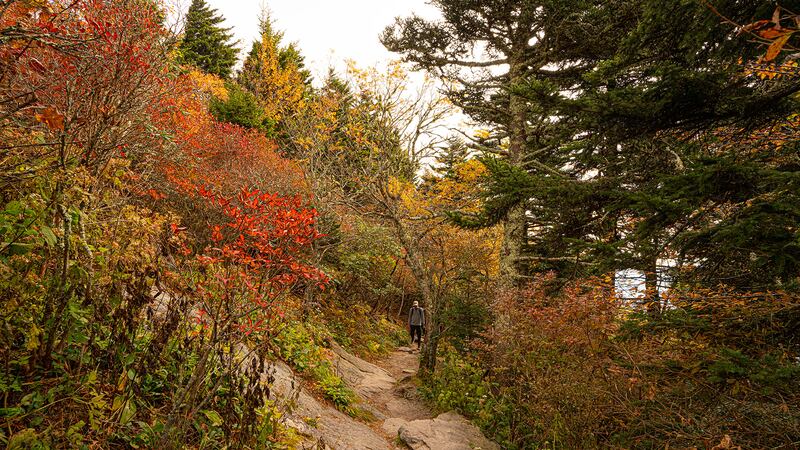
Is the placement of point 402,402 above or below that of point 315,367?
below

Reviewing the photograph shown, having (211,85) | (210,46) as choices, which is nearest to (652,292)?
(211,85)

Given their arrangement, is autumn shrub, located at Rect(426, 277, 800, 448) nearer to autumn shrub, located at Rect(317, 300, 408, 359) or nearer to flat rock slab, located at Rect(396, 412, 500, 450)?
flat rock slab, located at Rect(396, 412, 500, 450)

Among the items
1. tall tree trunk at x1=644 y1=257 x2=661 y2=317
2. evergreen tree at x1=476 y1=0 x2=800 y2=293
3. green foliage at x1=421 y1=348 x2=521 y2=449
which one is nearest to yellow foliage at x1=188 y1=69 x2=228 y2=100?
green foliage at x1=421 y1=348 x2=521 y2=449

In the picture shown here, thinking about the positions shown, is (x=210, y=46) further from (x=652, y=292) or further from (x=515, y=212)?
(x=652, y=292)

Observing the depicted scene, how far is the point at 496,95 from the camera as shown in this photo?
37.3 ft

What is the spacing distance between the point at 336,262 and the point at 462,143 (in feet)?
20.5

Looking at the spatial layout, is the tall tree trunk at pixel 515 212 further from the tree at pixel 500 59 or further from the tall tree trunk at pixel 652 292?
the tall tree trunk at pixel 652 292

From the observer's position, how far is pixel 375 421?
728 centimetres

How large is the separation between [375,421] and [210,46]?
28.0 metres

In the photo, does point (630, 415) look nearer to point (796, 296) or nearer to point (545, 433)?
point (545, 433)

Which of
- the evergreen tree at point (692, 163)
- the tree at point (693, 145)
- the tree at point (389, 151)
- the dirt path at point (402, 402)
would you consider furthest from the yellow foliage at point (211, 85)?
the tree at point (693, 145)

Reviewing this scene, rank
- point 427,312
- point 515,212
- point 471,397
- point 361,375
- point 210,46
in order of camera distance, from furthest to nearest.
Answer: point 210,46, point 427,312, point 361,375, point 515,212, point 471,397

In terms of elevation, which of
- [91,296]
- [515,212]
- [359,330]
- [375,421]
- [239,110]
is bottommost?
[375,421]

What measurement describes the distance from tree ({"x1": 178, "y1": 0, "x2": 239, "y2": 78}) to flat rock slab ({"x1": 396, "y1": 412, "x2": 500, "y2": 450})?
26332 millimetres
